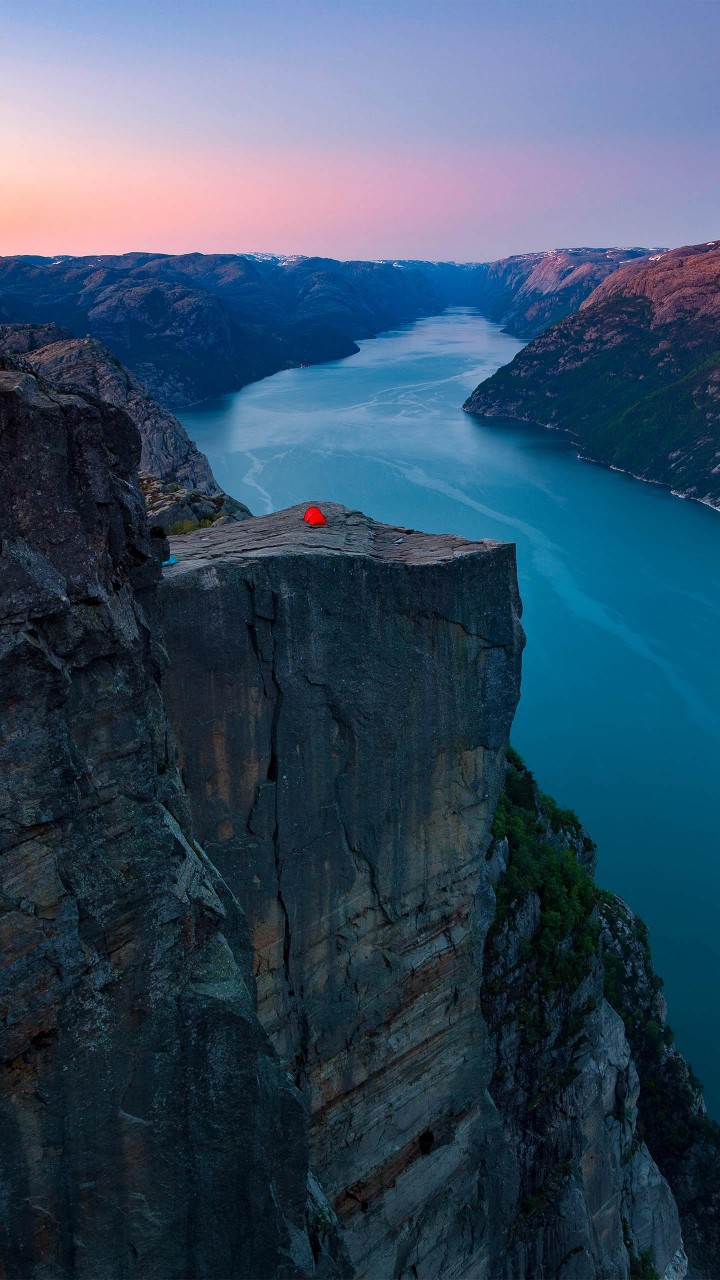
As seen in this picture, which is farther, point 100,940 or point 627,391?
point 627,391

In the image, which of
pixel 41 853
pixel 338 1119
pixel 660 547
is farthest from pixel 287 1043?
pixel 660 547

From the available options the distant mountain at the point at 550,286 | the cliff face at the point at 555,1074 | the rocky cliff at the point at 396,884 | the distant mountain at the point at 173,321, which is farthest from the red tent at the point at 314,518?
the distant mountain at the point at 550,286

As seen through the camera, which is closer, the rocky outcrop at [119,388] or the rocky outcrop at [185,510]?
the rocky outcrop at [185,510]

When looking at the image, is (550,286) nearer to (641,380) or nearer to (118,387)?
(641,380)

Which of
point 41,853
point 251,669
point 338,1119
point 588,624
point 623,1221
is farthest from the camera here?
point 588,624

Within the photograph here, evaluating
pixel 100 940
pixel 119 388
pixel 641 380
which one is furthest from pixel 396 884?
pixel 641 380

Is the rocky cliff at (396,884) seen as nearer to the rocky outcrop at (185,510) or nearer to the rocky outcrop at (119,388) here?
the rocky outcrop at (185,510)

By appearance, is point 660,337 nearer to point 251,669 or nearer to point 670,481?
point 670,481
